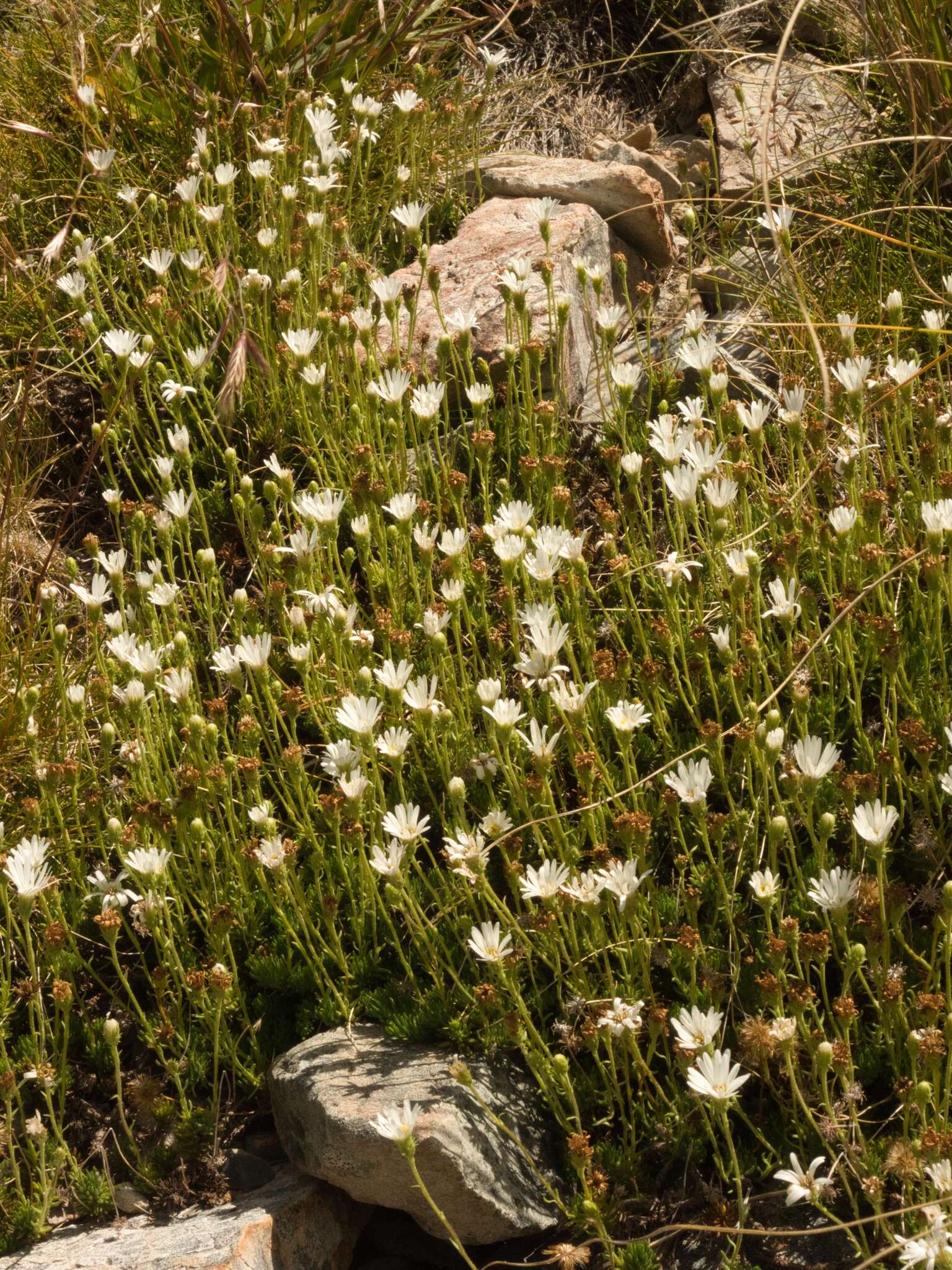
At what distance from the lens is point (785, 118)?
5.27m

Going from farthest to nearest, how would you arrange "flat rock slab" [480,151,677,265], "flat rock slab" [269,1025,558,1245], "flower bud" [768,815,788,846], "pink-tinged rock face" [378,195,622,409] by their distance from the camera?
"flat rock slab" [480,151,677,265] < "pink-tinged rock face" [378,195,622,409] < "flat rock slab" [269,1025,558,1245] < "flower bud" [768,815,788,846]

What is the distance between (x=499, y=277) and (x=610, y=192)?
0.73 meters

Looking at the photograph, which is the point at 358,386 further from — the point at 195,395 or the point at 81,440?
the point at 81,440

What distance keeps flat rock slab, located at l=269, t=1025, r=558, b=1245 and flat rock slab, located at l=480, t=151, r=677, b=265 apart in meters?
3.17

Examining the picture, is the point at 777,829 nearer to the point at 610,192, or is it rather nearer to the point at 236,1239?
the point at 236,1239

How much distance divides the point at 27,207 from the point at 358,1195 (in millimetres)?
4073

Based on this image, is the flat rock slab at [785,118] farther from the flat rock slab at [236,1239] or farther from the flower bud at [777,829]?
the flat rock slab at [236,1239]

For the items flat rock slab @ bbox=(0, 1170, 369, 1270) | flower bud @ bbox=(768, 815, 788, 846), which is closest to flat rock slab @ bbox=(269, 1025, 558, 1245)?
flat rock slab @ bbox=(0, 1170, 369, 1270)

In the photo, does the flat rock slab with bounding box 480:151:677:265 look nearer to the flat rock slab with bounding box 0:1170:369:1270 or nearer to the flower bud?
the flower bud

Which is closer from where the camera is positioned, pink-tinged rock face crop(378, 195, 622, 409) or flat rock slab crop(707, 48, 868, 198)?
pink-tinged rock face crop(378, 195, 622, 409)

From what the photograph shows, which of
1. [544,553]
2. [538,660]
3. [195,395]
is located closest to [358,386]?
[195,395]

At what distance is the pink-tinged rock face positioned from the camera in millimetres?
4387

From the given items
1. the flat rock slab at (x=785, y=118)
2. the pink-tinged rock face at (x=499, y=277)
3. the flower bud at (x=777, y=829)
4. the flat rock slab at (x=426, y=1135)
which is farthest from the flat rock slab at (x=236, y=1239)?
the flat rock slab at (x=785, y=118)

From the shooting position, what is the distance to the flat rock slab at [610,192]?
192 inches
